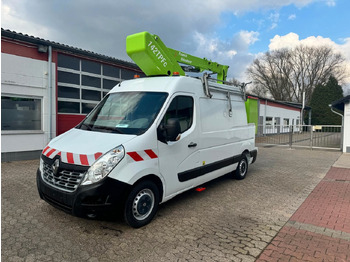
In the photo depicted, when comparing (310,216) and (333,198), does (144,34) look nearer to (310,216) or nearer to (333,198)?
(310,216)

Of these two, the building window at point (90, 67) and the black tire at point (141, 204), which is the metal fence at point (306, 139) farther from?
the black tire at point (141, 204)

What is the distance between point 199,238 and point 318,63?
53.1m

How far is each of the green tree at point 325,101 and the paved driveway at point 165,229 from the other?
4662 centimetres

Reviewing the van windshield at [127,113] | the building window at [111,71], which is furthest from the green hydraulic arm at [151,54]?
the building window at [111,71]

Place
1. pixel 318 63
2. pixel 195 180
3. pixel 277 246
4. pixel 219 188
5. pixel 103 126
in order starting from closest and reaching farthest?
pixel 277 246 → pixel 103 126 → pixel 195 180 → pixel 219 188 → pixel 318 63

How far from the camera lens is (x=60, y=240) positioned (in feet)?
10.9

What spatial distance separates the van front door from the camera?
3.97m

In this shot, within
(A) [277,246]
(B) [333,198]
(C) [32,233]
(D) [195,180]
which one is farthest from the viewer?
(B) [333,198]

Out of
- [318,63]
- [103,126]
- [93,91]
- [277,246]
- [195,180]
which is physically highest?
[318,63]

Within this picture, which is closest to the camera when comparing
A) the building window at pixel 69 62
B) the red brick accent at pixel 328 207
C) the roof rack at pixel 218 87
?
the red brick accent at pixel 328 207

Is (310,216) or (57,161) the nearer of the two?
(57,161)

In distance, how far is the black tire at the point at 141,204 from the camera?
347cm

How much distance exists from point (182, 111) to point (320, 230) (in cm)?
293

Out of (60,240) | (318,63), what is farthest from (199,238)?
(318,63)
